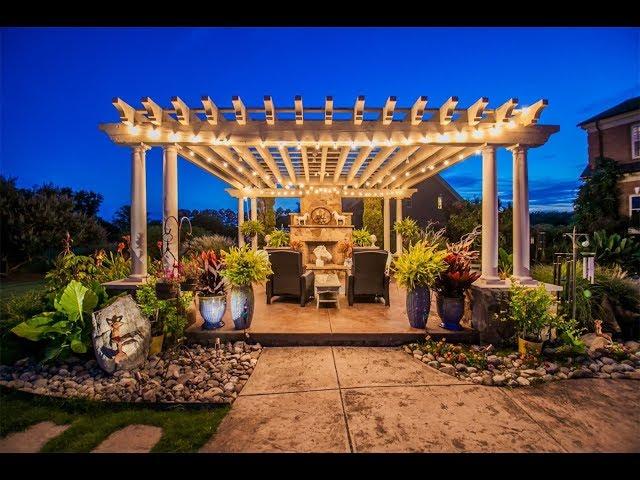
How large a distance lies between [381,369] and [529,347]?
1.74 metres

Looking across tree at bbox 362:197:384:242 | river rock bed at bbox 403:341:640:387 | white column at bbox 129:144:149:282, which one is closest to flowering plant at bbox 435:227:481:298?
river rock bed at bbox 403:341:640:387

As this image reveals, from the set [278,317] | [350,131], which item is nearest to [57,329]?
[278,317]

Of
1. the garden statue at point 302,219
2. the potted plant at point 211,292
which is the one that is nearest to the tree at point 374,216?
the garden statue at point 302,219

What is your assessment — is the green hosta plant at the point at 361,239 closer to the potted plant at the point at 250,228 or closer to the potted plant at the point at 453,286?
the potted plant at the point at 250,228

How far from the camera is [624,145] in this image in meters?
12.9

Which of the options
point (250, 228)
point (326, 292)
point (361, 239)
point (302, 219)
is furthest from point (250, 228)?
point (326, 292)

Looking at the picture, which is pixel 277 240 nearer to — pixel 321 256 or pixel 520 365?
pixel 321 256

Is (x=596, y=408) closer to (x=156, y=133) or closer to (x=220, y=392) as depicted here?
(x=220, y=392)

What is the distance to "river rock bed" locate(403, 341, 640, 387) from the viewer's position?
3.25m

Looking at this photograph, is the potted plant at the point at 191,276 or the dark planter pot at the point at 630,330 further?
the dark planter pot at the point at 630,330

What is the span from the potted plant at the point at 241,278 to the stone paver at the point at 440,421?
1.84 meters

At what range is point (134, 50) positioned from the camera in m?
42.8

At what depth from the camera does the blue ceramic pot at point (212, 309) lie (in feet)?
13.7

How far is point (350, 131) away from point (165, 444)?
155 inches
